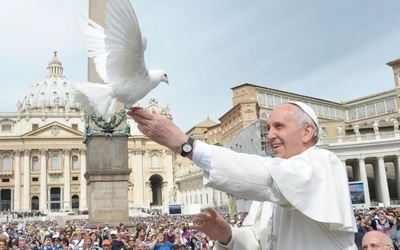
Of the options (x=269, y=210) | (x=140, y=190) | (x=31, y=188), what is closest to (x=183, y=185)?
(x=140, y=190)

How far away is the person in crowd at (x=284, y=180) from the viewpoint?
1.87m

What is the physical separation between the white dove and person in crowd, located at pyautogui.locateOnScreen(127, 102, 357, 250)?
21.6 inches

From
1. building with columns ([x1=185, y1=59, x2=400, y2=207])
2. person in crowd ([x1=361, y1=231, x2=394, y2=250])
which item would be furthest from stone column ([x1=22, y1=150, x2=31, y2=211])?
person in crowd ([x1=361, y1=231, x2=394, y2=250])

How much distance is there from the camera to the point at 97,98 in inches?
105

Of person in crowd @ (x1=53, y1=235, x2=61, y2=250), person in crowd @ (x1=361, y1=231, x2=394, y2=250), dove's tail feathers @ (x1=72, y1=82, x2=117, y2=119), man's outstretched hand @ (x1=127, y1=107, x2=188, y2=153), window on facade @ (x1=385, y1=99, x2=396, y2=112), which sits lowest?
person in crowd @ (x1=53, y1=235, x2=61, y2=250)

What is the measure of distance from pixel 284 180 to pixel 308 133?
541mm

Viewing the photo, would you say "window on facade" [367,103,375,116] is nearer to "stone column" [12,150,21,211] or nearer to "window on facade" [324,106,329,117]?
"window on facade" [324,106,329,117]

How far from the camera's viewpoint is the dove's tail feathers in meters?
2.66

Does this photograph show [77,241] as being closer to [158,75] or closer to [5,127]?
[158,75]

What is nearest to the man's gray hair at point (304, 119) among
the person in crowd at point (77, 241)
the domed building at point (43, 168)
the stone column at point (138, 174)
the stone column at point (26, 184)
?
the person in crowd at point (77, 241)

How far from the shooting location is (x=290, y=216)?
220cm

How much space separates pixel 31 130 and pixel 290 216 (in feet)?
345

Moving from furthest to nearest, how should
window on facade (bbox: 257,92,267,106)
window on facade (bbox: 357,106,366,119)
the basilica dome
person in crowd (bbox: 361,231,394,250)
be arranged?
the basilica dome
window on facade (bbox: 357,106,366,119)
window on facade (bbox: 257,92,267,106)
person in crowd (bbox: 361,231,394,250)

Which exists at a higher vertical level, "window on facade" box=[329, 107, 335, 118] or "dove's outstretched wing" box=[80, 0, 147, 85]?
"window on facade" box=[329, 107, 335, 118]
